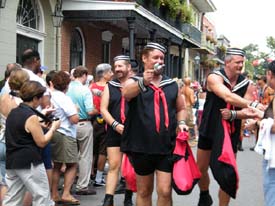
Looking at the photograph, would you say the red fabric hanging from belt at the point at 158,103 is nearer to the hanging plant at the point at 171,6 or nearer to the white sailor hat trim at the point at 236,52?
the white sailor hat trim at the point at 236,52

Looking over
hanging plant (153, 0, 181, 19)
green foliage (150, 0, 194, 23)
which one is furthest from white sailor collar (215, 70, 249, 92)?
hanging plant (153, 0, 181, 19)

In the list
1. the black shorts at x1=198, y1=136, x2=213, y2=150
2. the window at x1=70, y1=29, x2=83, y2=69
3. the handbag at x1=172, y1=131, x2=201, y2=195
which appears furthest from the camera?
the window at x1=70, y1=29, x2=83, y2=69

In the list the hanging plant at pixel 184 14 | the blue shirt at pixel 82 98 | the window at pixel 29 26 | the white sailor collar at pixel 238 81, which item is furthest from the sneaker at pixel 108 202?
the hanging plant at pixel 184 14

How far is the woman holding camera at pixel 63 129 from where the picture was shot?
680cm

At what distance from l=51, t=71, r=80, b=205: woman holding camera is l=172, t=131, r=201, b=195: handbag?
6.95ft

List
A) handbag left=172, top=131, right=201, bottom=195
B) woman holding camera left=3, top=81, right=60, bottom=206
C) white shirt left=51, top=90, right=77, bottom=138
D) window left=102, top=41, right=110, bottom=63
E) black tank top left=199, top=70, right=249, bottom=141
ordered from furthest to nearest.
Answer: window left=102, top=41, right=110, bottom=63 → white shirt left=51, top=90, right=77, bottom=138 → black tank top left=199, top=70, right=249, bottom=141 → woman holding camera left=3, top=81, right=60, bottom=206 → handbag left=172, top=131, right=201, bottom=195

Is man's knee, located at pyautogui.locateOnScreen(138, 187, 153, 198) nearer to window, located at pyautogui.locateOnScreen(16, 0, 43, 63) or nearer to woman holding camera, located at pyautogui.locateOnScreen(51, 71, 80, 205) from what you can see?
woman holding camera, located at pyautogui.locateOnScreen(51, 71, 80, 205)

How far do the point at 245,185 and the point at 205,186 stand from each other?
2.55m

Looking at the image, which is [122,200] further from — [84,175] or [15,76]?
[15,76]

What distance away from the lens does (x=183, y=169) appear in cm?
504

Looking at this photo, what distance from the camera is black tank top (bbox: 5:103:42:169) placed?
517cm

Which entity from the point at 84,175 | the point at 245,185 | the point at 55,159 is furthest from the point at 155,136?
the point at 245,185

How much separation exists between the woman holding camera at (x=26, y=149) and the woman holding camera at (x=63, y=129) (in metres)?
1.42

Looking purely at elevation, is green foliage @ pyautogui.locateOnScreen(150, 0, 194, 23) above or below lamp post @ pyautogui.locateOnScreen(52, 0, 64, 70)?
above
